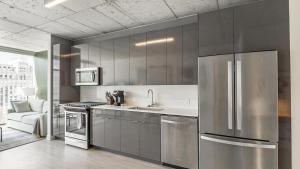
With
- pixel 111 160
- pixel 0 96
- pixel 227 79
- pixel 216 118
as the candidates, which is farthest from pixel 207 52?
pixel 0 96

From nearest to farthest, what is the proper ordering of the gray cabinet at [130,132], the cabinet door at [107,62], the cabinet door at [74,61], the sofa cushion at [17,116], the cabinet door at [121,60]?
1. the gray cabinet at [130,132]
2. the cabinet door at [121,60]
3. the cabinet door at [107,62]
4. the cabinet door at [74,61]
5. the sofa cushion at [17,116]

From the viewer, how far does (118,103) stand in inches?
157

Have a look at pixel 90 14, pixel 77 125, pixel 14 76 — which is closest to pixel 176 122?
pixel 77 125

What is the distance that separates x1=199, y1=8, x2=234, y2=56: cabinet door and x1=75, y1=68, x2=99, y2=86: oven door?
2657 mm

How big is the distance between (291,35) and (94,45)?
387cm

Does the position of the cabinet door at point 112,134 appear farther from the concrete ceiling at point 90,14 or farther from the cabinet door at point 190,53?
the concrete ceiling at point 90,14

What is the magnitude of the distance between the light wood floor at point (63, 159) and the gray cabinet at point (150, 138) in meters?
0.20

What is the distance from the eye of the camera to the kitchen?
219 centimetres

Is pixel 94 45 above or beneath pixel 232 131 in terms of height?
above

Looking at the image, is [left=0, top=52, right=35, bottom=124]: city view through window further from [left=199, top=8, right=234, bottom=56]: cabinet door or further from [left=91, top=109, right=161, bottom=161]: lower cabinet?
[left=199, top=8, right=234, bottom=56]: cabinet door

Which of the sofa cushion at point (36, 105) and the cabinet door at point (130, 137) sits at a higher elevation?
the sofa cushion at point (36, 105)

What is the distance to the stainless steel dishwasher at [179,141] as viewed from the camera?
264cm

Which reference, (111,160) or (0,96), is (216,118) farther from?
(0,96)

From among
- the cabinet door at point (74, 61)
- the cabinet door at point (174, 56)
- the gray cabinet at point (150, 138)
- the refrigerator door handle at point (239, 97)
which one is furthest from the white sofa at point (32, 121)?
the refrigerator door handle at point (239, 97)
